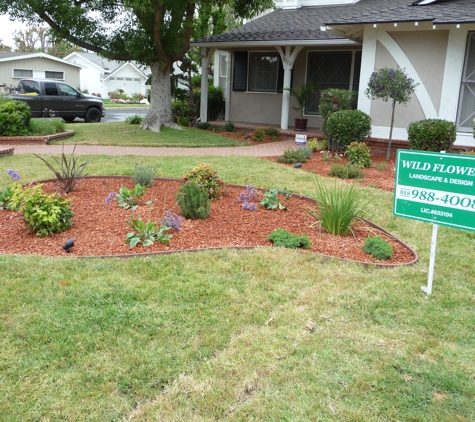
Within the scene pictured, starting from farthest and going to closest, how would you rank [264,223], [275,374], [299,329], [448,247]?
[264,223] → [448,247] → [299,329] → [275,374]

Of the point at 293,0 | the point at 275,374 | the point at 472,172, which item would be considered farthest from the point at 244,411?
the point at 293,0

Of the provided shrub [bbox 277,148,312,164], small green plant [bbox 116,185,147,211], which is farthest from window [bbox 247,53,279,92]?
small green plant [bbox 116,185,147,211]

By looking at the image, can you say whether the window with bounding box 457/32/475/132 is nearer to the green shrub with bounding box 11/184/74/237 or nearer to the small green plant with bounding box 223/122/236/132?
the small green plant with bounding box 223/122/236/132

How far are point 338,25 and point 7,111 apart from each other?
332 inches

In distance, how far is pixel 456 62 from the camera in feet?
33.6

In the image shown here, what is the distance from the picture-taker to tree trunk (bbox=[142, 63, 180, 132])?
1379 centimetres

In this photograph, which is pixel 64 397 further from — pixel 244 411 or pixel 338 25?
pixel 338 25

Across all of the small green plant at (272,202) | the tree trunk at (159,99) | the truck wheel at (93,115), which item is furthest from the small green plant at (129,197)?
the truck wheel at (93,115)

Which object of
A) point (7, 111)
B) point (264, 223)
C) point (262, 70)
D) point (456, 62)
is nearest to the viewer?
point (264, 223)

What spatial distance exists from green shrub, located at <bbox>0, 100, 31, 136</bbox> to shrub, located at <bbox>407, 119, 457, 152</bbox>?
31.3 ft

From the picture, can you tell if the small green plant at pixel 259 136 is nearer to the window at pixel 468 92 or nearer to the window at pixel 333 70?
the window at pixel 333 70

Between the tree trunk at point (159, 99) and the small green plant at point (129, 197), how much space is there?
8.23 m

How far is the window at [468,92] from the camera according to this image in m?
10.2

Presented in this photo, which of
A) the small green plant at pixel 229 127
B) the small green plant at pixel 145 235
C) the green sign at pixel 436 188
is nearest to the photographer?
the green sign at pixel 436 188
